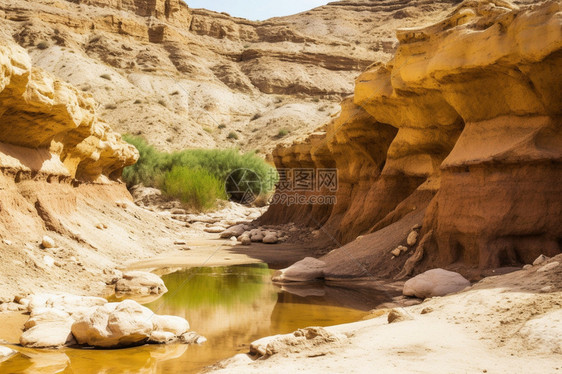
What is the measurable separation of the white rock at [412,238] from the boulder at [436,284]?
1975 millimetres

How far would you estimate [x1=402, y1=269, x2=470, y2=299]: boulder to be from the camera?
290 inches

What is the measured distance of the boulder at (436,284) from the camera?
24.1 feet

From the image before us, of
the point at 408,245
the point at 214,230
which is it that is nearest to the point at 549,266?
the point at 408,245

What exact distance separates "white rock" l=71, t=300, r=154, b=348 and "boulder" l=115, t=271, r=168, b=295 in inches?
113

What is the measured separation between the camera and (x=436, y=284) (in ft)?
24.6

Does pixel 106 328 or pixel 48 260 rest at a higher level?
pixel 48 260

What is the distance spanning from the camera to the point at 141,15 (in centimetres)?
6644

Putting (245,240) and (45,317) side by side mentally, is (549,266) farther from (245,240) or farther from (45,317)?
(245,240)

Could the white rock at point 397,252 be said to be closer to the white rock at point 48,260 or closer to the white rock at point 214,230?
the white rock at point 48,260

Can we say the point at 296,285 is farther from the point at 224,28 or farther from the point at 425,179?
the point at 224,28

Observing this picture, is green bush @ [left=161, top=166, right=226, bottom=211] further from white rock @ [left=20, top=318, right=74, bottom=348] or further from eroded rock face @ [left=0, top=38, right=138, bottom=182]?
white rock @ [left=20, top=318, right=74, bottom=348]

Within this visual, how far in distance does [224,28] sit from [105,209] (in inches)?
2383

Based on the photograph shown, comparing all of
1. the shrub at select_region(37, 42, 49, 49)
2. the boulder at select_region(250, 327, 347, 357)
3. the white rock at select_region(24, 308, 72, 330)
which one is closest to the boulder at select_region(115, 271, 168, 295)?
the white rock at select_region(24, 308, 72, 330)

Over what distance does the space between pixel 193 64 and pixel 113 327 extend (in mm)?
55787
